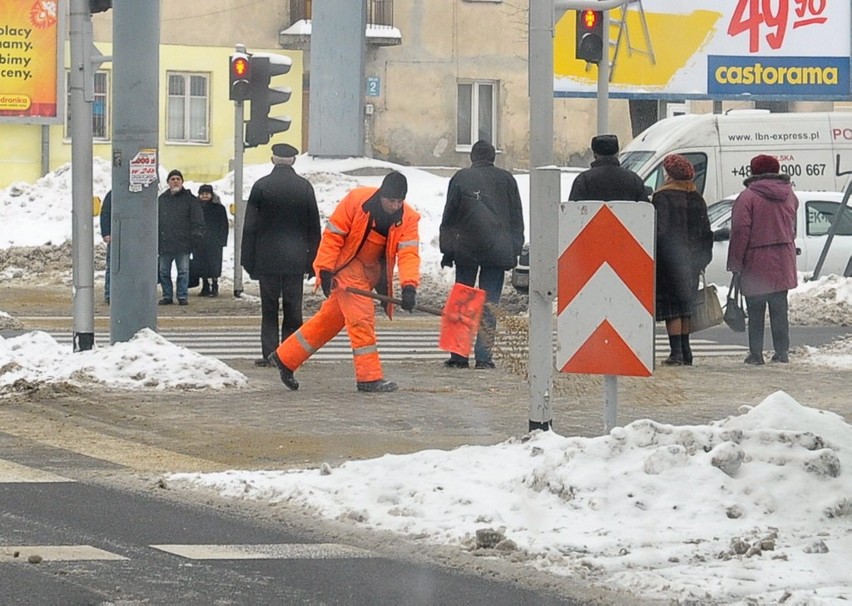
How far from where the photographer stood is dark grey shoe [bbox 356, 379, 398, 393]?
1277 cm

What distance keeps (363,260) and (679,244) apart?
124 inches

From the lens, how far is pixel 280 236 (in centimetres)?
1422

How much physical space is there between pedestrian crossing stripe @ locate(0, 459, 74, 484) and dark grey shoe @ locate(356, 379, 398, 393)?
12.2ft

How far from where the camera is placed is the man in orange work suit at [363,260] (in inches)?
490

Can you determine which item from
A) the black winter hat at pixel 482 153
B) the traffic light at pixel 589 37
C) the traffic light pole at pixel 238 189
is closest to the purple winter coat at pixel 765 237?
the black winter hat at pixel 482 153

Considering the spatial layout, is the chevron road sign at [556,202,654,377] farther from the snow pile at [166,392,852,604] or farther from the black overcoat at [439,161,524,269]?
the black overcoat at [439,161,524,269]

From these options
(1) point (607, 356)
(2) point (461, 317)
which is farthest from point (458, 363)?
(1) point (607, 356)

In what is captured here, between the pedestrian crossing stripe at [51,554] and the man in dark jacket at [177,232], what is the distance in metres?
15.4

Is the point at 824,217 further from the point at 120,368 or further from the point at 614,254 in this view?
the point at 614,254

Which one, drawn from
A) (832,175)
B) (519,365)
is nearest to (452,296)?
(519,365)

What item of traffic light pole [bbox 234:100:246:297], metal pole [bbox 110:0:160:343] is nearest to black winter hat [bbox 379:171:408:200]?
metal pole [bbox 110:0:160:343]

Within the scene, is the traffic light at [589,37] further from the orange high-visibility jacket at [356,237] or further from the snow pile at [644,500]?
the snow pile at [644,500]

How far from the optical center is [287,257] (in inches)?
560

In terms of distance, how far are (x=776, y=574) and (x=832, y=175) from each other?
71.9 feet
